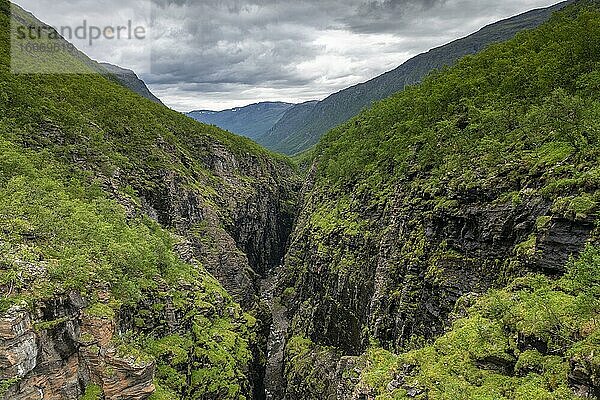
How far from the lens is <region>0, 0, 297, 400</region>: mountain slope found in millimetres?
Answer: 22141

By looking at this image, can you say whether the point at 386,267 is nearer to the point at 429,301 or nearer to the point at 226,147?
the point at 429,301

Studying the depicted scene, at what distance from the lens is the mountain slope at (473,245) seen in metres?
16.5

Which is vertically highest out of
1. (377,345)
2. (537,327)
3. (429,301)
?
(537,327)

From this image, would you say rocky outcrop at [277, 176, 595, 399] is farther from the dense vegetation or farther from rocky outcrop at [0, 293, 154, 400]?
rocky outcrop at [0, 293, 154, 400]

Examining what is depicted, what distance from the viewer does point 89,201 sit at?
131ft

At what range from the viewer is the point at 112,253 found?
3083cm

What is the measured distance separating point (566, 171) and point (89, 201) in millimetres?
39398

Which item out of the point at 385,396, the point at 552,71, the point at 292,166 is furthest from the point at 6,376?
the point at 292,166

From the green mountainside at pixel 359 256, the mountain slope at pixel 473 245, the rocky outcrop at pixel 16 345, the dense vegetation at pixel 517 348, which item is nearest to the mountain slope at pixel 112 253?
the rocky outcrop at pixel 16 345

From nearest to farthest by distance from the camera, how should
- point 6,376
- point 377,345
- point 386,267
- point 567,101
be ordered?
1. point 6,376
2. point 567,101
3. point 377,345
4. point 386,267

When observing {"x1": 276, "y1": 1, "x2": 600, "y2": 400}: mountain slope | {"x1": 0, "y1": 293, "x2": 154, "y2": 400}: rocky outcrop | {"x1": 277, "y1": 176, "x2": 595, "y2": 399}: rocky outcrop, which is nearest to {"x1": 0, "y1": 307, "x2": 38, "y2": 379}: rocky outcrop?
{"x1": 0, "y1": 293, "x2": 154, "y2": 400}: rocky outcrop

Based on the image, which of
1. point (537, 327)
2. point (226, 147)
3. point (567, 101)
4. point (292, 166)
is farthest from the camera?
point (292, 166)

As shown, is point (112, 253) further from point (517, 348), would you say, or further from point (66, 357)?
point (517, 348)

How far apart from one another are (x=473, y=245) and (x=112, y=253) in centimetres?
2559
